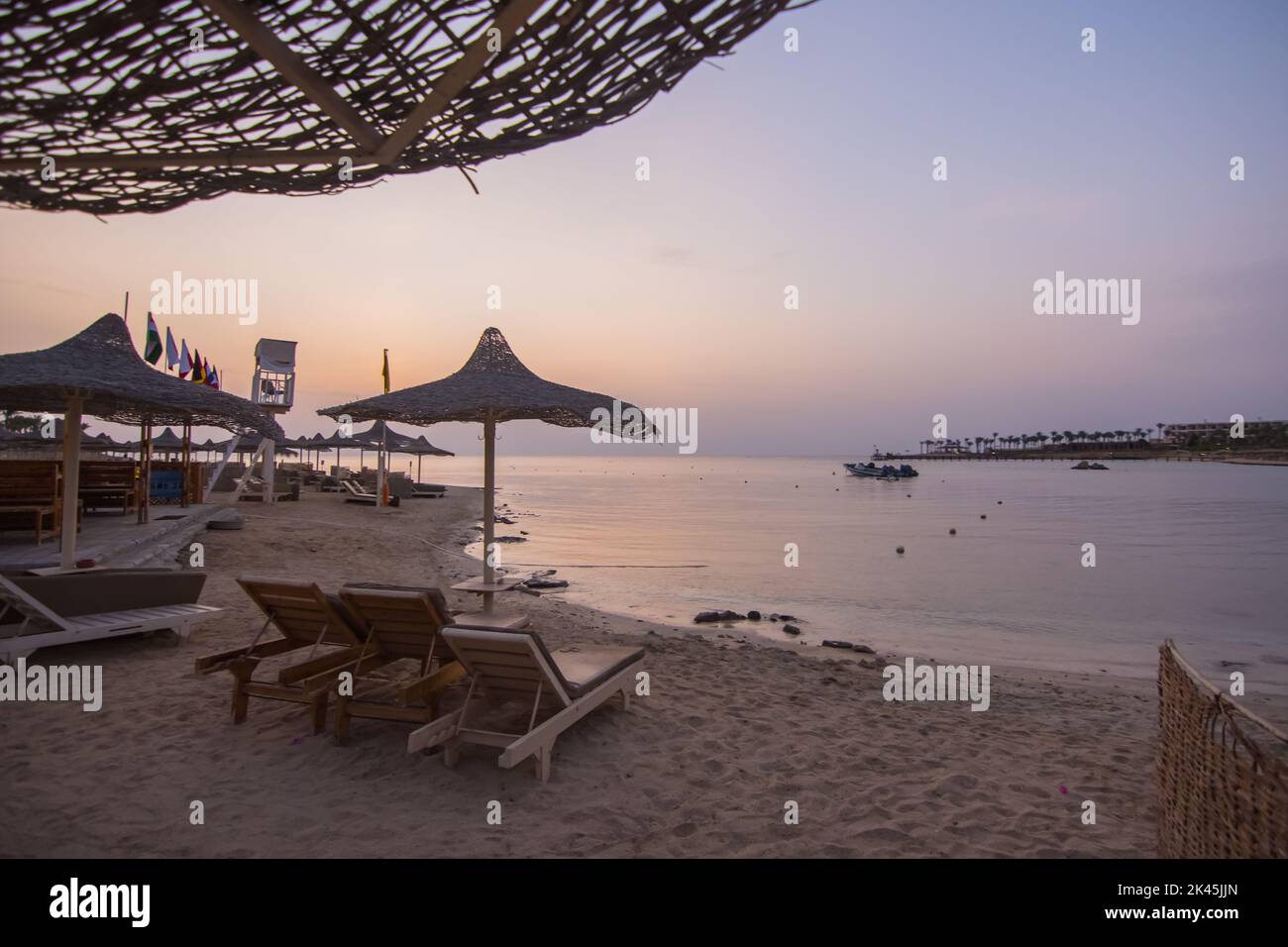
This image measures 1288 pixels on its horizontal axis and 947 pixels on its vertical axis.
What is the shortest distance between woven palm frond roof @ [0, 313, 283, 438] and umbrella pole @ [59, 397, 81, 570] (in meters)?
0.24

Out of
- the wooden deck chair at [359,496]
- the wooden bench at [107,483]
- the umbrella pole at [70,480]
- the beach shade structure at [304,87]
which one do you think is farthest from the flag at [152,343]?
the beach shade structure at [304,87]

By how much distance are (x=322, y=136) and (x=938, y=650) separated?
9583 mm

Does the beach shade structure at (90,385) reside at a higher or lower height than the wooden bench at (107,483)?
higher

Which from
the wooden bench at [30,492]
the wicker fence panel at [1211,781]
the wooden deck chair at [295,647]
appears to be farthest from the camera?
the wooden bench at [30,492]

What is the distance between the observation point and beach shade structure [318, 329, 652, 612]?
6324mm

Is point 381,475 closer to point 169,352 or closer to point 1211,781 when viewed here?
point 169,352

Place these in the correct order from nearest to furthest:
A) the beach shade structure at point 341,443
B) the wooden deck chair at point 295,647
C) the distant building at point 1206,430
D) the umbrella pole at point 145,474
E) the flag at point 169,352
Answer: the wooden deck chair at point 295,647, the umbrella pole at point 145,474, the flag at point 169,352, the beach shade structure at point 341,443, the distant building at point 1206,430

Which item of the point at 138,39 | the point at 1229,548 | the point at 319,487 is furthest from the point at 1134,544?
the point at 319,487

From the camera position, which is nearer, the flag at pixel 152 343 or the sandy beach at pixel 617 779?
the sandy beach at pixel 617 779

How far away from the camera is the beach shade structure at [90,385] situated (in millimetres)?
6586

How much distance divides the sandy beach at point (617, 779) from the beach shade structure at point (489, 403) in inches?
93.4

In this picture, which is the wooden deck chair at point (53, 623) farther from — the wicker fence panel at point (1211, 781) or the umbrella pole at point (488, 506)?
the wicker fence panel at point (1211, 781)

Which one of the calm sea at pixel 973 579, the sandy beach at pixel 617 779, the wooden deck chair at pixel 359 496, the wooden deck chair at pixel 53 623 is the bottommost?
the calm sea at pixel 973 579
